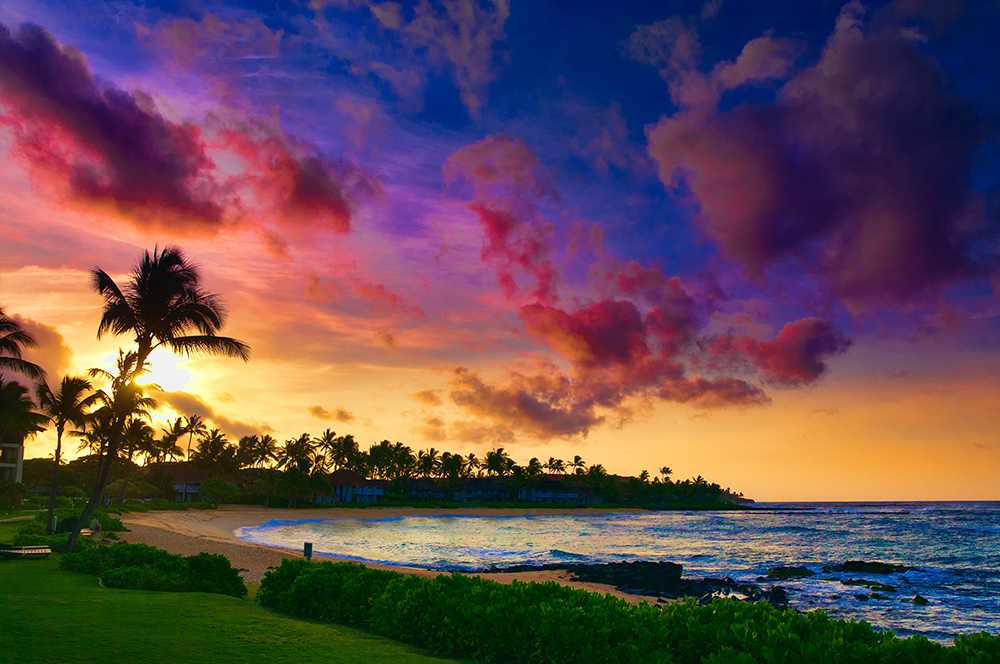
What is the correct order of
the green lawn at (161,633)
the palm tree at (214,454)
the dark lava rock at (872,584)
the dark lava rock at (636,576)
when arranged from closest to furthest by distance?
the green lawn at (161,633) → the dark lava rock at (636,576) → the dark lava rock at (872,584) → the palm tree at (214,454)

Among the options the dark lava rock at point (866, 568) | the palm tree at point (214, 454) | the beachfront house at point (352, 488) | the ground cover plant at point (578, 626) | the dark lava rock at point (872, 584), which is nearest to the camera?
the ground cover plant at point (578, 626)

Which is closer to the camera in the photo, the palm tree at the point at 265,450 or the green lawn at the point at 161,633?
the green lawn at the point at 161,633

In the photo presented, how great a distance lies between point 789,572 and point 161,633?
108ft

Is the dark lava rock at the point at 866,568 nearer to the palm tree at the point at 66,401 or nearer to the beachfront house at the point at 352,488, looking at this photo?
the palm tree at the point at 66,401

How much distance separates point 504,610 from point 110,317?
1809cm

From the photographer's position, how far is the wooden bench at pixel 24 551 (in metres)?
16.8

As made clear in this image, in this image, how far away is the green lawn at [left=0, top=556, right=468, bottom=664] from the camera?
24.1ft

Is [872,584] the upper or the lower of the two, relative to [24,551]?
lower

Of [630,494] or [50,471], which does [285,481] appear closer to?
[50,471]

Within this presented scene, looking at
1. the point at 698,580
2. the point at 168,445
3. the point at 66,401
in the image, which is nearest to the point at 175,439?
the point at 168,445

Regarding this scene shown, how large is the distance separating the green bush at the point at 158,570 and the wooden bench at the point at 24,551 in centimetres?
362

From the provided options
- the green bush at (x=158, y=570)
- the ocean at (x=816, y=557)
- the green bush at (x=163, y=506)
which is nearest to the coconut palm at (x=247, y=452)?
the green bush at (x=163, y=506)

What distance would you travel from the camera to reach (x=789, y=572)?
3180cm

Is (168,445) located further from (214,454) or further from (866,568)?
(866,568)
